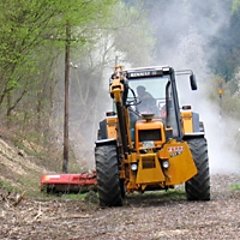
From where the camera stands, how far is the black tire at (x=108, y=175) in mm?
14922

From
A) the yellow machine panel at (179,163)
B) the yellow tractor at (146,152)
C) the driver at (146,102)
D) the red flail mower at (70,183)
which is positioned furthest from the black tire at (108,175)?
the red flail mower at (70,183)

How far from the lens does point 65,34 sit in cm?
2066

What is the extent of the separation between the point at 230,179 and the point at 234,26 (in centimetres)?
4543

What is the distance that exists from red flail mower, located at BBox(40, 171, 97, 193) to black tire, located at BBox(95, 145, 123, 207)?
2806mm

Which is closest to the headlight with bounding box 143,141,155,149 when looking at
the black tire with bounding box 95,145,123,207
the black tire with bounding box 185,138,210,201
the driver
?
the black tire with bounding box 95,145,123,207

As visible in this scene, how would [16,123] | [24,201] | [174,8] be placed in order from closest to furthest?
[24,201]
[16,123]
[174,8]

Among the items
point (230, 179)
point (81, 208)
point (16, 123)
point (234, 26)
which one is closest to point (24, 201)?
point (81, 208)

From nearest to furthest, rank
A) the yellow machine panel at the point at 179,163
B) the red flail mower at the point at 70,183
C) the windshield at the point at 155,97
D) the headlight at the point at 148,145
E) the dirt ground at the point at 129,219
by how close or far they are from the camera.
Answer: the dirt ground at the point at 129,219
the yellow machine panel at the point at 179,163
the headlight at the point at 148,145
the windshield at the point at 155,97
the red flail mower at the point at 70,183

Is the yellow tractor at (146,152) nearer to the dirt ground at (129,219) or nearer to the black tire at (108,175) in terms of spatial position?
the black tire at (108,175)

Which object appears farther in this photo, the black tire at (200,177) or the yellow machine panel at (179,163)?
the black tire at (200,177)

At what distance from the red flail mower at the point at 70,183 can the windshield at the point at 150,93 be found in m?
2.62

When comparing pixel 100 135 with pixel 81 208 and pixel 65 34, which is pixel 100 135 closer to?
pixel 81 208

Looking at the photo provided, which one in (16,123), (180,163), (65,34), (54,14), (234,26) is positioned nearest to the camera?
(180,163)

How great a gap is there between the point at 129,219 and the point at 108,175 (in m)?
2.35
